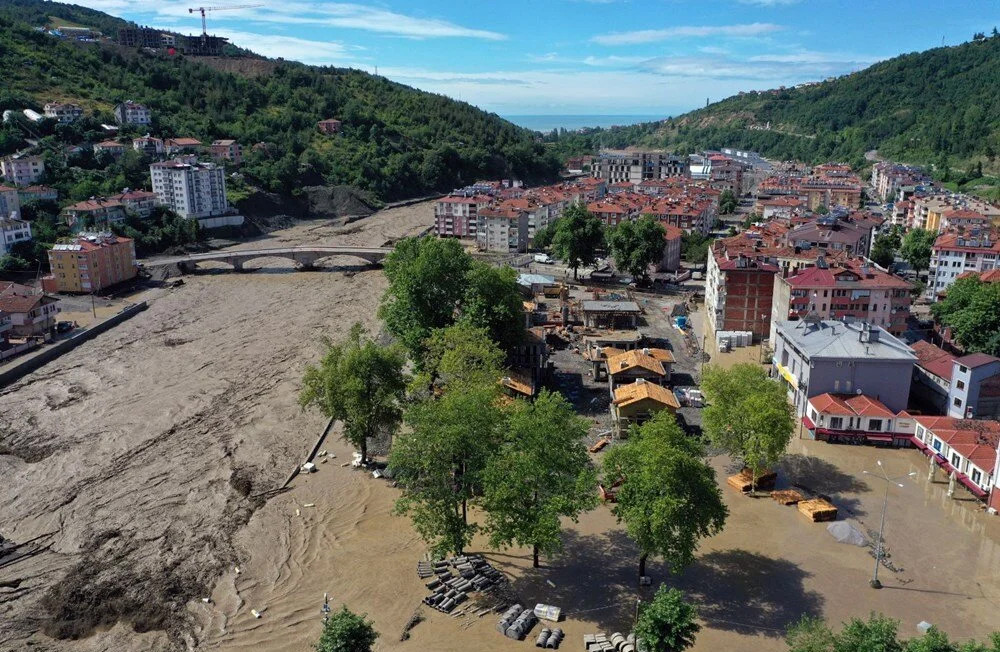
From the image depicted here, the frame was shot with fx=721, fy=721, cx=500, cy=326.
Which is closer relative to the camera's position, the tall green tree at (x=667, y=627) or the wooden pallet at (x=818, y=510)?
the tall green tree at (x=667, y=627)

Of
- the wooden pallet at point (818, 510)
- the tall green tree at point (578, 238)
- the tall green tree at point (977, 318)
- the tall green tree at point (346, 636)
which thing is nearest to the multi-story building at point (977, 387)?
the tall green tree at point (977, 318)

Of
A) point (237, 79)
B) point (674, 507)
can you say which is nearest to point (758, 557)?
point (674, 507)

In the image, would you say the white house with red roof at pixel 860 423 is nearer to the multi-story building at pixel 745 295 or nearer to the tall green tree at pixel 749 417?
the tall green tree at pixel 749 417

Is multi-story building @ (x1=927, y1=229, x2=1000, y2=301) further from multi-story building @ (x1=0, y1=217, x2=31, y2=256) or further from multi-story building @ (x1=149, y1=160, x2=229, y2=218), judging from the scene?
multi-story building @ (x1=0, y1=217, x2=31, y2=256)

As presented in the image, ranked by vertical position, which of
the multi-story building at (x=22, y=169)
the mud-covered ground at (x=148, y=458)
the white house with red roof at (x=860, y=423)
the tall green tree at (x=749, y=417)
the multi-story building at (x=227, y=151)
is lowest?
the mud-covered ground at (x=148, y=458)

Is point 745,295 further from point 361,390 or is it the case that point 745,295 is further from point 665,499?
point 665,499


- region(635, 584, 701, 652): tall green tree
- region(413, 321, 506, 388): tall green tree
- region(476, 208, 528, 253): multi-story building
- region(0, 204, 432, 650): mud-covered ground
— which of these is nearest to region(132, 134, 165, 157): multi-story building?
region(0, 204, 432, 650): mud-covered ground
